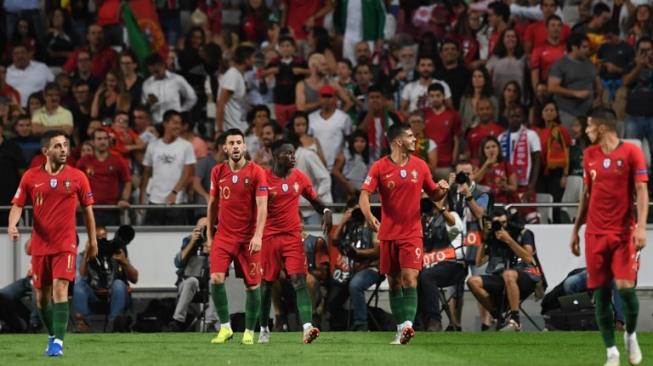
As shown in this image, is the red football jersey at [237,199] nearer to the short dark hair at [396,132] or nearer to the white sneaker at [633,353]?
the short dark hair at [396,132]

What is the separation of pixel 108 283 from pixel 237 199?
442 cm

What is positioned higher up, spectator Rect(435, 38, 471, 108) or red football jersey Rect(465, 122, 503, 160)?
spectator Rect(435, 38, 471, 108)

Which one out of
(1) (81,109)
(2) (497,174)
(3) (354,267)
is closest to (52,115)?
(1) (81,109)

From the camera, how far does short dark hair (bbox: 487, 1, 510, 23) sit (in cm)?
2525

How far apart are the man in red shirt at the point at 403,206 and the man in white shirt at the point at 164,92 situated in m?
8.18

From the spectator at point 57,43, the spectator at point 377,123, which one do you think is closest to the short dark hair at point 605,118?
the spectator at point 377,123

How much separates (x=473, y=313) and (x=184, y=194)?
4385 millimetres

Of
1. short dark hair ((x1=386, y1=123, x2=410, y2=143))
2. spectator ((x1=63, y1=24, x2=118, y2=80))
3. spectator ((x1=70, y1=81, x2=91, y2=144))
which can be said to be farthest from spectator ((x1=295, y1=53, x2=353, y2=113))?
short dark hair ((x1=386, y1=123, x2=410, y2=143))

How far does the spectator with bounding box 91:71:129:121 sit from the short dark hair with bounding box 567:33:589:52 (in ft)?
21.5

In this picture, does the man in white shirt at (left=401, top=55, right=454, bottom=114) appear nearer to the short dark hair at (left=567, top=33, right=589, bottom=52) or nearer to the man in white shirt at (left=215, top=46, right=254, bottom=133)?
the short dark hair at (left=567, top=33, right=589, bottom=52)

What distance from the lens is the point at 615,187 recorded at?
14008 mm

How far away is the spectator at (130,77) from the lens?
987 inches

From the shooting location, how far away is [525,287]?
20.2 metres

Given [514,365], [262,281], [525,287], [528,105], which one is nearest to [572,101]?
[528,105]
